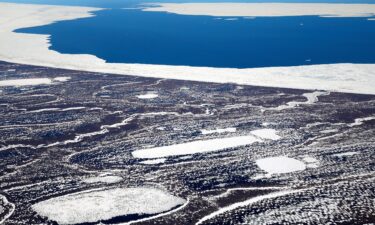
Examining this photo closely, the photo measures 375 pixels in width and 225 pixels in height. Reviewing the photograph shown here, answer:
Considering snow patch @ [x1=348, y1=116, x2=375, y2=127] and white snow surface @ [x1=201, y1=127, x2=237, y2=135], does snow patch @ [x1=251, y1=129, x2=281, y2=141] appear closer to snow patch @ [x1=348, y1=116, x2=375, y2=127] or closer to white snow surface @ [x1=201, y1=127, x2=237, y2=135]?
white snow surface @ [x1=201, y1=127, x2=237, y2=135]

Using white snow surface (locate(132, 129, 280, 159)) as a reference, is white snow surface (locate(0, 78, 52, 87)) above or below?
above

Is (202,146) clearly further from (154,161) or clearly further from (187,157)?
(154,161)

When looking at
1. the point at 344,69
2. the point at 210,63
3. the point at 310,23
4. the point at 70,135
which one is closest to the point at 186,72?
the point at 210,63

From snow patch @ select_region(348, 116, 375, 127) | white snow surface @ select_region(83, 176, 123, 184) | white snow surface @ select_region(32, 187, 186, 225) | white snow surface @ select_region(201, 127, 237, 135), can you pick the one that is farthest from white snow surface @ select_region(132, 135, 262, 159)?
snow patch @ select_region(348, 116, 375, 127)

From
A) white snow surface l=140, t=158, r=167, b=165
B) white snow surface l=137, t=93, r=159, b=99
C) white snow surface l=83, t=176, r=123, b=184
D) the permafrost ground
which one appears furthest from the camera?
white snow surface l=137, t=93, r=159, b=99

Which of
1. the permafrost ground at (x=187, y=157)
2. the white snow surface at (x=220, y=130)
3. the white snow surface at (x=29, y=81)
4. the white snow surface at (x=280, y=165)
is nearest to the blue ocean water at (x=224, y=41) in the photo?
the white snow surface at (x=29, y=81)

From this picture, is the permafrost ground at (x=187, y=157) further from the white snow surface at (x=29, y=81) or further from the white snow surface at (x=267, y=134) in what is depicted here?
the white snow surface at (x=29, y=81)
